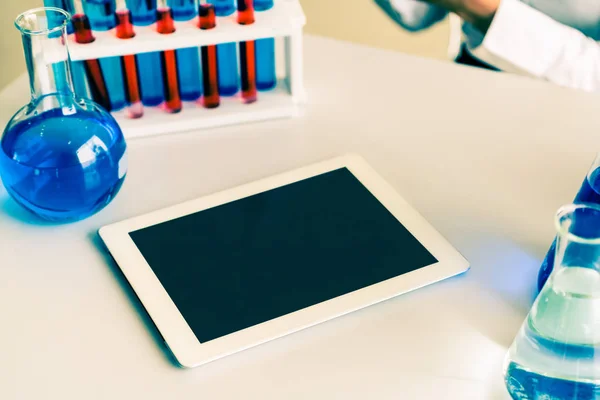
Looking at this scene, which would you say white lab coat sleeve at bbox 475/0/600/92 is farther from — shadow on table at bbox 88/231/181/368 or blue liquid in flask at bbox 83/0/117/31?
shadow on table at bbox 88/231/181/368

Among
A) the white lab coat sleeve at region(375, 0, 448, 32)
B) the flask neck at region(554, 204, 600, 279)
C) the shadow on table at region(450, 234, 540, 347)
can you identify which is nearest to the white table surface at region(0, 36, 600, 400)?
the shadow on table at region(450, 234, 540, 347)

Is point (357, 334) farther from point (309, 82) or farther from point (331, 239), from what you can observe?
point (309, 82)

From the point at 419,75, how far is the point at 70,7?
45 cm

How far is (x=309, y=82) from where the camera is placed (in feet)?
3.23

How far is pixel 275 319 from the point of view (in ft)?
2.21

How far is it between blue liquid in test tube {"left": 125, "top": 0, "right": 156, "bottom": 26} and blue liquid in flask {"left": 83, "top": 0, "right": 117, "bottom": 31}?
20mm

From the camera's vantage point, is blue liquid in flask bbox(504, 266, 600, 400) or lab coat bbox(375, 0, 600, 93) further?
lab coat bbox(375, 0, 600, 93)

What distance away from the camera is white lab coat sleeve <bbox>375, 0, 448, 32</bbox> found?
1293mm

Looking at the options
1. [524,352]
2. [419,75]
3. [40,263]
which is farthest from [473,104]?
[40,263]

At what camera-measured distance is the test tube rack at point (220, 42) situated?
2.71ft

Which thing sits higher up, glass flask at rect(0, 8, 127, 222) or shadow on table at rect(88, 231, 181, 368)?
glass flask at rect(0, 8, 127, 222)

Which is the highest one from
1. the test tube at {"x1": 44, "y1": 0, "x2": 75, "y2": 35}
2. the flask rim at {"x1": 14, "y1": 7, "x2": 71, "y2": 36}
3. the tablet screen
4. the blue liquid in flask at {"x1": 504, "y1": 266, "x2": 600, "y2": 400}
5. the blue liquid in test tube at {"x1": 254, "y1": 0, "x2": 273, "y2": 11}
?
the flask rim at {"x1": 14, "y1": 7, "x2": 71, "y2": 36}

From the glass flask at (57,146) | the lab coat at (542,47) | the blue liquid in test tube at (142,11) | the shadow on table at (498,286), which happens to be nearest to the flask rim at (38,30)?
the glass flask at (57,146)

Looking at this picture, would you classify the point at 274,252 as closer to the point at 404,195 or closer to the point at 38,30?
the point at 404,195
